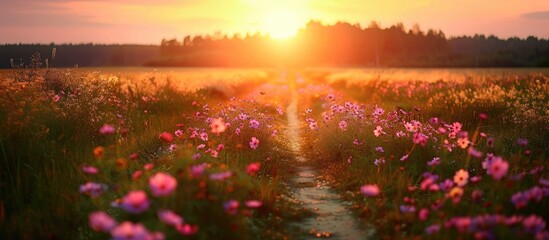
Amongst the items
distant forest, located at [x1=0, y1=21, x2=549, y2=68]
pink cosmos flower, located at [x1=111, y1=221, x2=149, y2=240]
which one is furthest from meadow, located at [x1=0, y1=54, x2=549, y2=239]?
distant forest, located at [x1=0, y1=21, x2=549, y2=68]

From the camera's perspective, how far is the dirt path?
15.1 feet

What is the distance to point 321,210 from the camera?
17.6ft

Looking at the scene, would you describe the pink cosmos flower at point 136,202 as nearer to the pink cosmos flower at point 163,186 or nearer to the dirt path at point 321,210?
the pink cosmos flower at point 163,186

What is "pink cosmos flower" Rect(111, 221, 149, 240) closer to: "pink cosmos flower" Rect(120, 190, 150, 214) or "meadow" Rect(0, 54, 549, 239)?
"meadow" Rect(0, 54, 549, 239)

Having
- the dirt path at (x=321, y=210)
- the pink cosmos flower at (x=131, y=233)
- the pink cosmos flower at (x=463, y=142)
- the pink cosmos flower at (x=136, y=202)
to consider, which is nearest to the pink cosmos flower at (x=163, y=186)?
the pink cosmos flower at (x=136, y=202)

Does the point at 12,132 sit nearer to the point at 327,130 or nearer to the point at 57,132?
the point at 57,132

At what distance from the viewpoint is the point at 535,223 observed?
313cm

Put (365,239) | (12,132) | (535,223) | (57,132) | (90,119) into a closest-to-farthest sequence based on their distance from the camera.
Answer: (535,223) → (365,239) → (12,132) → (57,132) → (90,119)

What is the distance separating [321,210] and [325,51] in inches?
3974

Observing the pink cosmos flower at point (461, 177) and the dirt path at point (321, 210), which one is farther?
the dirt path at point (321, 210)

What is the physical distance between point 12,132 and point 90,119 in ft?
7.05

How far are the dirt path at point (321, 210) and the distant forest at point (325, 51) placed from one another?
5689 cm

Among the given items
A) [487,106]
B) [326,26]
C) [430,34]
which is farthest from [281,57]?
[487,106]

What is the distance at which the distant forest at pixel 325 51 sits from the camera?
69.5 metres
